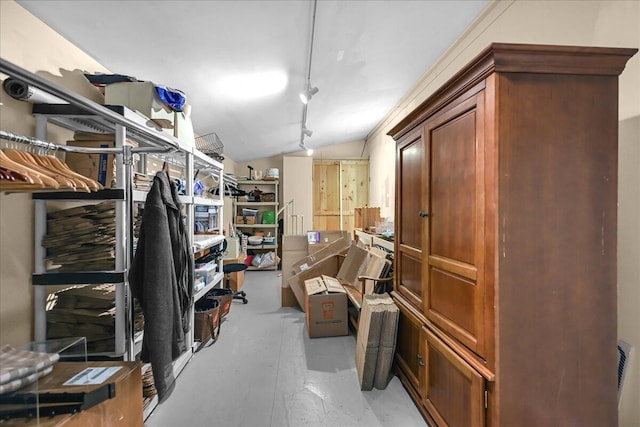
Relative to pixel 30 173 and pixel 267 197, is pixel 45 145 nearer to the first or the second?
pixel 30 173

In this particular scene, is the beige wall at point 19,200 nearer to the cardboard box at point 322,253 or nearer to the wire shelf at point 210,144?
the wire shelf at point 210,144

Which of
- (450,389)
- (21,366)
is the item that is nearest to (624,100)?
(450,389)

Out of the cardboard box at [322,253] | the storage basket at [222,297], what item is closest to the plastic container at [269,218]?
the cardboard box at [322,253]

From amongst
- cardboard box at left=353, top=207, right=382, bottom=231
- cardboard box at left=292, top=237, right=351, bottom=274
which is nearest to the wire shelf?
cardboard box at left=292, top=237, right=351, bottom=274

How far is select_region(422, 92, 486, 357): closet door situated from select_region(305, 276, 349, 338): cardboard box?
1359mm

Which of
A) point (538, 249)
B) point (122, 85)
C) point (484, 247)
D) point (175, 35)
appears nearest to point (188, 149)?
point (122, 85)

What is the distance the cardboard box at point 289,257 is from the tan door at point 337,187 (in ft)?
6.84

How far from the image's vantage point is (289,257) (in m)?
4.12

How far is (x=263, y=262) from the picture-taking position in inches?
233

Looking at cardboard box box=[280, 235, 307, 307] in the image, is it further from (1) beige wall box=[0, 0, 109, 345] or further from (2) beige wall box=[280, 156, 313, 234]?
(1) beige wall box=[0, 0, 109, 345]

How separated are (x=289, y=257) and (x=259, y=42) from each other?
9.21ft

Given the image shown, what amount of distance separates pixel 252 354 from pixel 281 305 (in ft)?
4.18

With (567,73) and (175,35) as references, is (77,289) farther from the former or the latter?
(567,73)

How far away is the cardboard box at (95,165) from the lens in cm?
162
